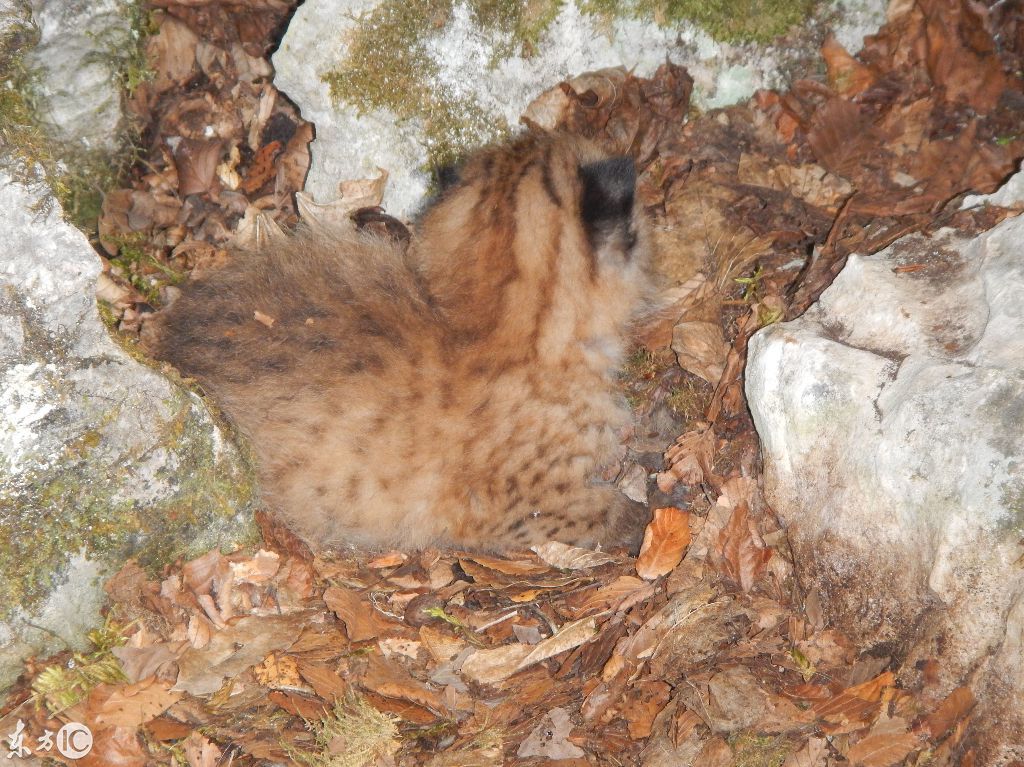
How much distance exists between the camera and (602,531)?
4133mm

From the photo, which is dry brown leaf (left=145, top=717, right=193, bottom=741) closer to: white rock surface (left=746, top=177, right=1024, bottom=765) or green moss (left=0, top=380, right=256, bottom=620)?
green moss (left=0, top=380, right=256, bottom=620)

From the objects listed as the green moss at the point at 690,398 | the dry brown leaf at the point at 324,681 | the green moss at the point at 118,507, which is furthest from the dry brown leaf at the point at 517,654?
the green moss at the point at 118,507

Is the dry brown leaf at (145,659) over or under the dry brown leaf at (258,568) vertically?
under

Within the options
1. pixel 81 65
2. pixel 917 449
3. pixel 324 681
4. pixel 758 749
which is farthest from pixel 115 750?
pixel 917 449

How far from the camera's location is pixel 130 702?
3443mm

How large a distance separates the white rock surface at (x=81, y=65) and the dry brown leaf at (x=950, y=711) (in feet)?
16.2

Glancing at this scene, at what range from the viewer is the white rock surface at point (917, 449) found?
2756mm

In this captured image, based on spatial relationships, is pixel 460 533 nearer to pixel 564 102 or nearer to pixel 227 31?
pixel 564 102

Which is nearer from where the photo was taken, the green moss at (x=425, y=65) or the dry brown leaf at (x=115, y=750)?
the dry brown leaf at (x=115, y=750)

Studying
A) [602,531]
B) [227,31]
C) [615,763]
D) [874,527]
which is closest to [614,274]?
[602,531]

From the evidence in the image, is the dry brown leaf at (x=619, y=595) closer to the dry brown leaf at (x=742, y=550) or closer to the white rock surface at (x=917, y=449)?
the dry brown leaf at (x=742, y=550)

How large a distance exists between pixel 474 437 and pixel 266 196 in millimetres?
2174

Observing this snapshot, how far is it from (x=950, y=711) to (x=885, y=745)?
30 centimetres

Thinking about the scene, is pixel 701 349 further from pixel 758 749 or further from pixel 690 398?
pixel 758 749
